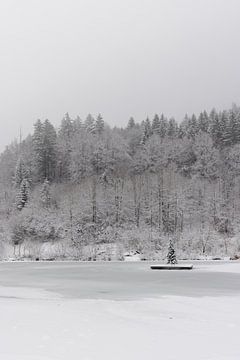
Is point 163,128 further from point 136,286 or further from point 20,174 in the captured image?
point 136,286

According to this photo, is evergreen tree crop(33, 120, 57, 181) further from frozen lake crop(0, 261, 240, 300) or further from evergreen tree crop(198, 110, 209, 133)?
frozen lake crop(0, 261, 240, 300)

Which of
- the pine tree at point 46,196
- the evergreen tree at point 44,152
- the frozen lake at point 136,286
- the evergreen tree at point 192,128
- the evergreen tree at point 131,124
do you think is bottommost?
the frozen lake at point 136,286

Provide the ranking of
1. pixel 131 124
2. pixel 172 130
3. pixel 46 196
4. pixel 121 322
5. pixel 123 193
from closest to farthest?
1. pixel 121 322
2. pixel 123 193
3. pixel 46 196
4. pixel 172 130
5. pixel 131 124

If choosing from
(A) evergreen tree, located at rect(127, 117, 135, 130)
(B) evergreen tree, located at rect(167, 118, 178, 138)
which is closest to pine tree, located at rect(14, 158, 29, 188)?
(B) evergreen tree, located at rect(167, 118, 178, 138)

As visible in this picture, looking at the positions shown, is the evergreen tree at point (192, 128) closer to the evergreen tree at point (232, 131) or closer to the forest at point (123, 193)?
the forest at point (123, 193)

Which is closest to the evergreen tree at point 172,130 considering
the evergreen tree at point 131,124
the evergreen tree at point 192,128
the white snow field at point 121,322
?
the evergreen tree at point 192,128

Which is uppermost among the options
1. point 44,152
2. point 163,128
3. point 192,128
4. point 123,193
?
point 163,128

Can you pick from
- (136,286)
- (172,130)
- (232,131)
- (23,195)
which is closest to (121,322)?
(136,286)

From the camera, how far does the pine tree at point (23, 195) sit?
67.7 metres

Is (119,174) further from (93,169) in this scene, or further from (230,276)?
(230,276)

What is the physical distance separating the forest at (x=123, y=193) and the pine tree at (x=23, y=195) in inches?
6.9

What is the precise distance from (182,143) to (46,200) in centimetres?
3103

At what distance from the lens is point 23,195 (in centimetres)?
6894

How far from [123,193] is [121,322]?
175 ft
